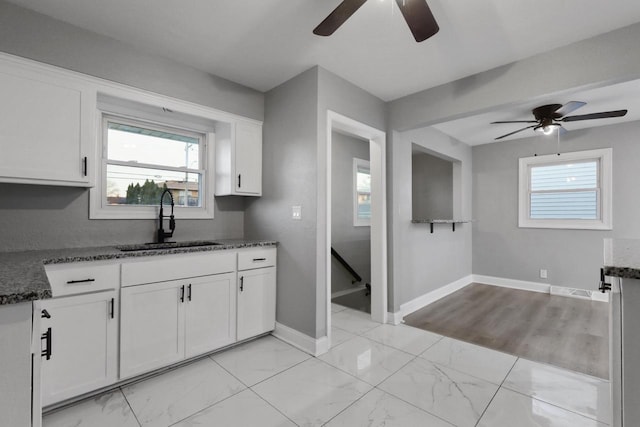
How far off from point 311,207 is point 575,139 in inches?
175

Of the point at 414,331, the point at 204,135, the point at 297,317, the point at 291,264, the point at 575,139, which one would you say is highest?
the point at 575,139

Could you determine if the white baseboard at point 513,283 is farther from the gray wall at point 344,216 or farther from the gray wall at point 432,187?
the gray wall at point 344,216

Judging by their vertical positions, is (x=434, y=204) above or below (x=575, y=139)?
below

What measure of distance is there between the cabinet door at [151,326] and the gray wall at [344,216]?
2.48 metres

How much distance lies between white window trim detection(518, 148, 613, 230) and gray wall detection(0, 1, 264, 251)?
4865mm

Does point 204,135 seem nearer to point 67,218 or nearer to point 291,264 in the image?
point 67,218

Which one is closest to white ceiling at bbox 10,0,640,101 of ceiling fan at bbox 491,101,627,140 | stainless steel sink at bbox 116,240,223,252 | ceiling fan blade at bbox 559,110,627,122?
ceiling fan at bbox 491,101,627,140

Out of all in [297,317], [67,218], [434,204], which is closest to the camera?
[67,218]

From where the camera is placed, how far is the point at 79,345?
1.85 m

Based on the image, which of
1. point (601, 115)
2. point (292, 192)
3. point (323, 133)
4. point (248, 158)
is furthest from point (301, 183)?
point (601, 115)

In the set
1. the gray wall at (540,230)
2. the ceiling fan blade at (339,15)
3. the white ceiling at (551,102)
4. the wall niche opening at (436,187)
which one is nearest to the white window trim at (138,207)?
the ceiling fan blade at (339,15)

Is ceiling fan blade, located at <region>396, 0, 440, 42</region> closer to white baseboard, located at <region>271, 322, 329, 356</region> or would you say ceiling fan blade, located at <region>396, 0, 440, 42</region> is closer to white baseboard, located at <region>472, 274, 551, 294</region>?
white baseboard, located at <region>271, 322, 329, 356</region>

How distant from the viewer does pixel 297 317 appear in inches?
108

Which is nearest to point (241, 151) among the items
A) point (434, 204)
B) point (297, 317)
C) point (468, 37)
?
point (297, 317)
